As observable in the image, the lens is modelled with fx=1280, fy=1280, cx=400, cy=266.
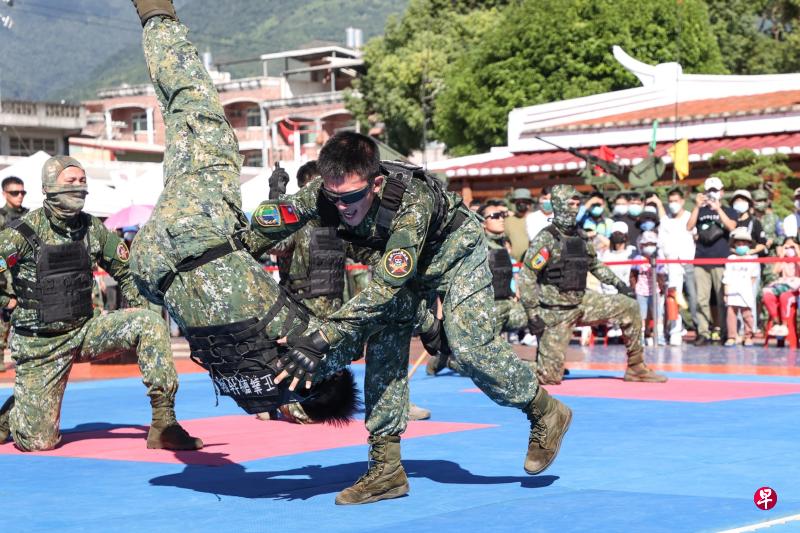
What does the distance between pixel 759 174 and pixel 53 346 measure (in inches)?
778

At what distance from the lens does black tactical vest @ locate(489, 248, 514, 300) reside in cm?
1427

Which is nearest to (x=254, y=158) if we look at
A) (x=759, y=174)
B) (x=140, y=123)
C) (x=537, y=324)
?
(x=140, y=123)

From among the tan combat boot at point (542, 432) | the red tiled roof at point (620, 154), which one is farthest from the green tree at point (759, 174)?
the tan combat boot at point (542, 432)

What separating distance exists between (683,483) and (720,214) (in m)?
11.3

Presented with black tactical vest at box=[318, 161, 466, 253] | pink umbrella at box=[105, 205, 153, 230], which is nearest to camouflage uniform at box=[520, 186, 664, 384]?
black tactical vest at box=[318, 161, 466, 253]

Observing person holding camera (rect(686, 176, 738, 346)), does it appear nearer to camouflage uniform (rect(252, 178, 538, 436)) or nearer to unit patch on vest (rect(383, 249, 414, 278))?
camouflage uniform (rect(252, 178, 538, 436))

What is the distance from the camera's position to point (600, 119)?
3712cm

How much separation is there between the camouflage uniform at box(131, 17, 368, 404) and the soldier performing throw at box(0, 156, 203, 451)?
2732mm

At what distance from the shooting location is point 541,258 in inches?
525

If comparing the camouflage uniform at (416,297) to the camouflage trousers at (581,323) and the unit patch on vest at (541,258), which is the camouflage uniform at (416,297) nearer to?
the unit patch on vest at (541,258)

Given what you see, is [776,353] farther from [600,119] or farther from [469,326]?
[600,119]

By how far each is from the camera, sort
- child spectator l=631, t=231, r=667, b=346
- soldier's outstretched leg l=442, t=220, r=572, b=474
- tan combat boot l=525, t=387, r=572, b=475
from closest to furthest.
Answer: soldier's outstretched leg l=442, t=220, r=572, b=474
tan combat boot l=525, t=387, r=572, b=475
child spectator l=631, t=231, r=667, b=346

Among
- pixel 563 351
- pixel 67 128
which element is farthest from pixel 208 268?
pixel 67 128

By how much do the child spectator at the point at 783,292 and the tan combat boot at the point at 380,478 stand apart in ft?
37.3
